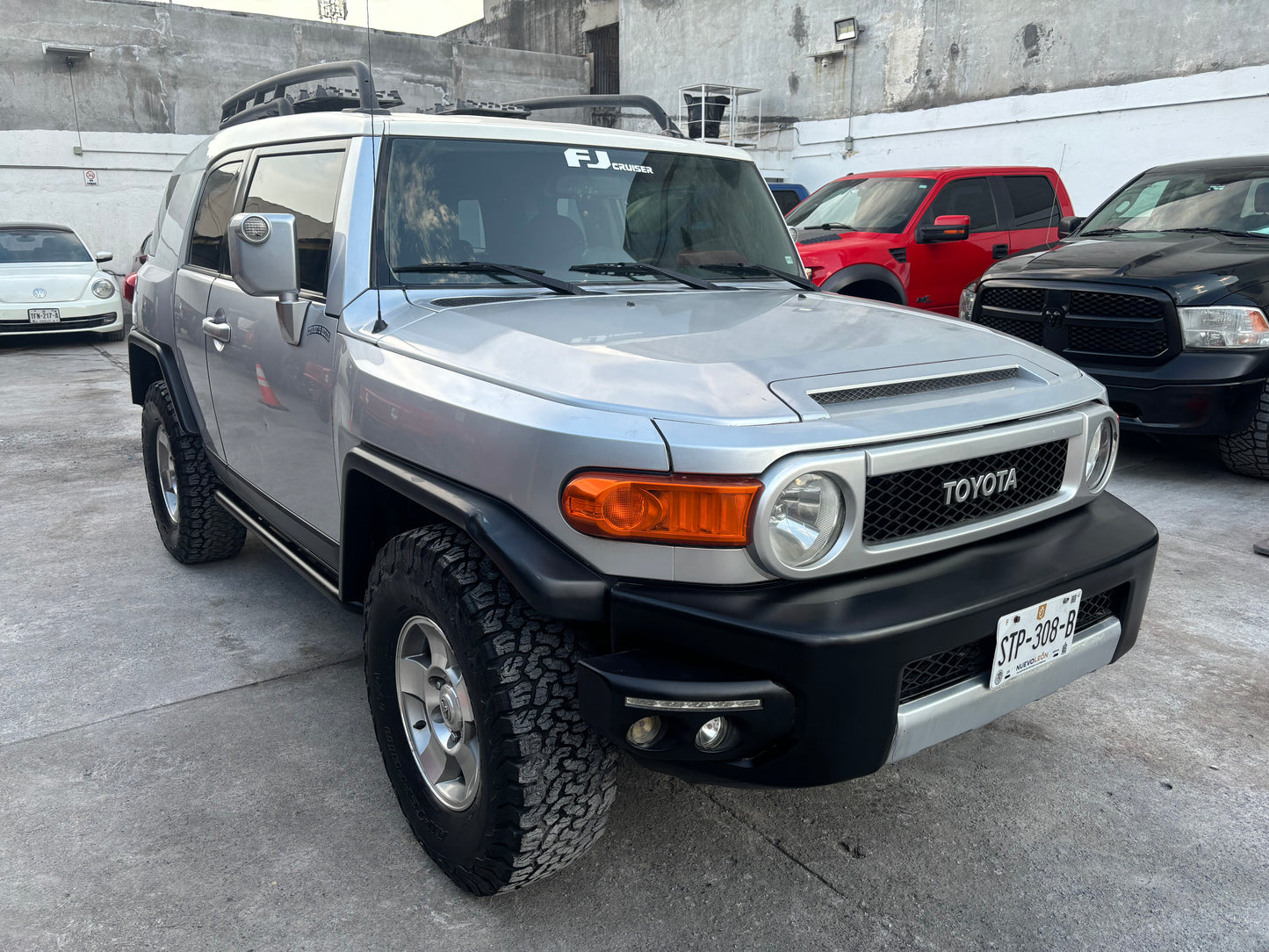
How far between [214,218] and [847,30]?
45.4ft

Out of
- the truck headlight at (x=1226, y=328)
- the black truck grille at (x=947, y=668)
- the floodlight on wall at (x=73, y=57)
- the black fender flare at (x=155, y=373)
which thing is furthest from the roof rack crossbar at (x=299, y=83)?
the floodlight on wall at (x=73, y=57)

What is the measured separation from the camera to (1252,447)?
5539 millimetres

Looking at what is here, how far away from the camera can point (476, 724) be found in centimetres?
211

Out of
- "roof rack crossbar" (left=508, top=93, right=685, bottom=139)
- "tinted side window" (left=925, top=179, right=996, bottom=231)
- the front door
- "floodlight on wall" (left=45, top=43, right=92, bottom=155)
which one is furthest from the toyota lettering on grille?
"floodlight on wall" (left=45, top=43, right=92, bottom=155)

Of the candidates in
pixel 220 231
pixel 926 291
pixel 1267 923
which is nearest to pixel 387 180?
pixel 220 231

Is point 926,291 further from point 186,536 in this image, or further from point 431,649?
point 431,649

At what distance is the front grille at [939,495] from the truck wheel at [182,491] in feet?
9.81

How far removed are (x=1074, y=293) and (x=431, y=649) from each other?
489cm

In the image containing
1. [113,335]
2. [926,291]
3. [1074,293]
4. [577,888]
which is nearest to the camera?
[577,888]

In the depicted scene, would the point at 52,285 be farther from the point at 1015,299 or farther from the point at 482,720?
the point at 482,720

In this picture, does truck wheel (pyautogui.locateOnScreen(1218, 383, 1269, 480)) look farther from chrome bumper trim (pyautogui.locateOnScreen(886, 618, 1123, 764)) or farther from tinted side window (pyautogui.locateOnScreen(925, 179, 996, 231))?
chrome bumper trim (pyautogui.locateOnScreen(886, 618, 1123, 764))

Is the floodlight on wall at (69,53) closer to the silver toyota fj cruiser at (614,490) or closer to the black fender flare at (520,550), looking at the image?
the silver toyota fj cruiser at (614,490)

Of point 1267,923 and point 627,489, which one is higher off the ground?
point 627,489

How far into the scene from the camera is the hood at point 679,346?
2027 millimetres
